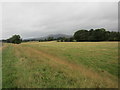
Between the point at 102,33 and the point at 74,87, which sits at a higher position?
the point at 102,33

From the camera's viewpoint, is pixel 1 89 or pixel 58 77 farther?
pixel 58 77

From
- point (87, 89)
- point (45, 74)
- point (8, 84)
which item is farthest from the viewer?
point (45, 74)

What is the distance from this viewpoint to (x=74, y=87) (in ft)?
19.4

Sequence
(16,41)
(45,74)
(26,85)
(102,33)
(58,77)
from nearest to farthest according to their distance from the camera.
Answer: (26,85) → (58,77) → (45,74) → (102,33) → (16,41)

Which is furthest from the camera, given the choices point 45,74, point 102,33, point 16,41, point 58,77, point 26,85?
point 16,41

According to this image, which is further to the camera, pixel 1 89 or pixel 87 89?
pixel 1 89

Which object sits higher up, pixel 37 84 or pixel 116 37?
pixel 116 37

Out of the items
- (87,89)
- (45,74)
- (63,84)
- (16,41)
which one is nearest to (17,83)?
(45,74)

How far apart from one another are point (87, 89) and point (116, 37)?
8179 cm

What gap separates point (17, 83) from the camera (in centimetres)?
658

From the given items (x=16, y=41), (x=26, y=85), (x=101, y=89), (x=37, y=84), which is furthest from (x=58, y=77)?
(x=16, y=41)

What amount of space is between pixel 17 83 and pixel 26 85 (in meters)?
0.69

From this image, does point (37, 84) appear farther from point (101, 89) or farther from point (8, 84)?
point (101, 89)

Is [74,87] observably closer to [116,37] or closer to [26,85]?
[26,85]
